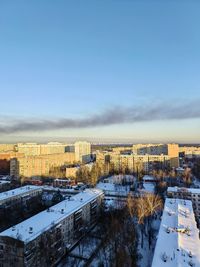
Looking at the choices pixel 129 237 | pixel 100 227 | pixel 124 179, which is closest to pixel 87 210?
pixel 100 227

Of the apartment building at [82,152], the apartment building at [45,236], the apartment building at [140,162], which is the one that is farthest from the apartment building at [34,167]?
the apartment building at [45,236]

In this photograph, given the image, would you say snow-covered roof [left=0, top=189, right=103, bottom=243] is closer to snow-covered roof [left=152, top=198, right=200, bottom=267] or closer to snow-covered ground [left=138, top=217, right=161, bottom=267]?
snow-covered ground [left=138, top=217, right=161, bottom=267]

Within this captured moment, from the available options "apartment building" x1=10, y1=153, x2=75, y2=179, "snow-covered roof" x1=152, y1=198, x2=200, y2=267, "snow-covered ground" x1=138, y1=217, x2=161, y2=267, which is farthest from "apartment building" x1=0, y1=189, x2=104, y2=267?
"apartment building" x1=10, y1=153, x2=75, y2=179

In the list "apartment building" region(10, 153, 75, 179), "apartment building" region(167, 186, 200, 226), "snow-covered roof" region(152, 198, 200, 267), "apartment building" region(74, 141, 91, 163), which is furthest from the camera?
"apartment building" region(74, 141, 91, 163)

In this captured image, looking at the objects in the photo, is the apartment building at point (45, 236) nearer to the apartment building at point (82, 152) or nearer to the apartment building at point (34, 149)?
the apartment building at point (82, 152)

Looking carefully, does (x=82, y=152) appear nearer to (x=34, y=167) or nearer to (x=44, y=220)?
Result: (x=34, y=167)

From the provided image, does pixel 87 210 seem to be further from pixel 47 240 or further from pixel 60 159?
pixel 60 159
